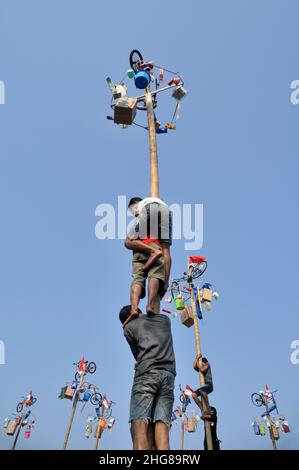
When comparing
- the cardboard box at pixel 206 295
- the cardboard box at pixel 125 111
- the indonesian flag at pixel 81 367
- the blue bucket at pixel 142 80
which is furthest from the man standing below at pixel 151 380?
the indonesian flag at pixel 81 367

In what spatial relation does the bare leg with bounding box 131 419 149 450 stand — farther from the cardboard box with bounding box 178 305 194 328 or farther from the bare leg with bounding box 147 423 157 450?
the cardboard box with bounding box 178 305 194 328

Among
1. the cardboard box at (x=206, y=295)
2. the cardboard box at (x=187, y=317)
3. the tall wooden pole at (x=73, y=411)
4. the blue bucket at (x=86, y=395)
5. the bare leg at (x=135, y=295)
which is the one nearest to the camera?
the bare leg at (x=135, y=295)

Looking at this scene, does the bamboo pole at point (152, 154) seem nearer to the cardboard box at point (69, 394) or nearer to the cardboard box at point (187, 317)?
the cardboard box at point (187, 317)

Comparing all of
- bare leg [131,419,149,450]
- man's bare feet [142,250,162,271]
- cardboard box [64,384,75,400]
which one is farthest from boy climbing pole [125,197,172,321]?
cardboard box [64,384,75,400]

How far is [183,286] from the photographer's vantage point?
11289 millimetres

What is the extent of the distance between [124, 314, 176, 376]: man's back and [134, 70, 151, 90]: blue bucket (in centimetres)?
413

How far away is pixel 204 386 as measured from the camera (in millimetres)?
7527

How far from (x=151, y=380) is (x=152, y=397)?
120 mm

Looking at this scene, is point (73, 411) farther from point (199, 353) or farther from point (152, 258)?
point (152, 258)

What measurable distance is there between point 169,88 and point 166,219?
12.7 ft

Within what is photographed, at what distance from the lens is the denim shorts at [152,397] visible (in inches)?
110

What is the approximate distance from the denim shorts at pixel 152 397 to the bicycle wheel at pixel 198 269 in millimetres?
8261
